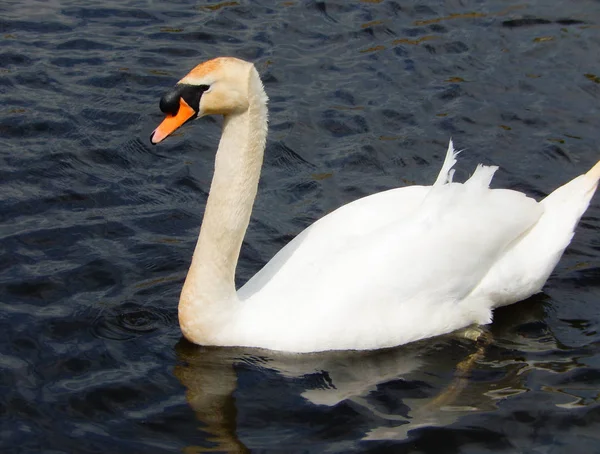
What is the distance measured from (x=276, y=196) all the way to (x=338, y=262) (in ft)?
6.97

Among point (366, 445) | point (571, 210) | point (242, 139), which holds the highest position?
point (242, 139)

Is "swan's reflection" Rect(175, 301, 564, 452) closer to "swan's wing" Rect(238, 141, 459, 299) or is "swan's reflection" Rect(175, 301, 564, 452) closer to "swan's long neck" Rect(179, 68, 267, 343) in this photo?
"swan's long neck" Rect(179, 68, 267, 343)

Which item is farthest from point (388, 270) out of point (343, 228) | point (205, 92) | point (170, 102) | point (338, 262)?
point (170, 102)

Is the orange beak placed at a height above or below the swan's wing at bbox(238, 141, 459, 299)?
above

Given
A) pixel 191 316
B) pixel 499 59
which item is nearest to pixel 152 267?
pixel 191 316

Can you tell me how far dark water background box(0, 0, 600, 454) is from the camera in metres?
6.20

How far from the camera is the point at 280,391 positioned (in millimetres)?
6465

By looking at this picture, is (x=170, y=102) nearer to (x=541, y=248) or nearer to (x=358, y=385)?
(x=358, y=385)

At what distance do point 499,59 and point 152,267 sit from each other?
4.94 m

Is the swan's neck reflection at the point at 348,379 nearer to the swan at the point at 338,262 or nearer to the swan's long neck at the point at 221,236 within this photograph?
the swan at the point at 338,262

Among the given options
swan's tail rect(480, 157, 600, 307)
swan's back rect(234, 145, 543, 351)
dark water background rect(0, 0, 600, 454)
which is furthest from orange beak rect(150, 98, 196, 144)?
swan's tail rect(480, 157, 600, 307)

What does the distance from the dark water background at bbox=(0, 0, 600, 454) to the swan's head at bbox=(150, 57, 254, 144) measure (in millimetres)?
1543

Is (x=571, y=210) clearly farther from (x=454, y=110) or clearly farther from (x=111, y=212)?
(x=111, y=212)

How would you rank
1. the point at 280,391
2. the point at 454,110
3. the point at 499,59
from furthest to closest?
the point at 499,59
the point at 454,110
the point at 280,391
